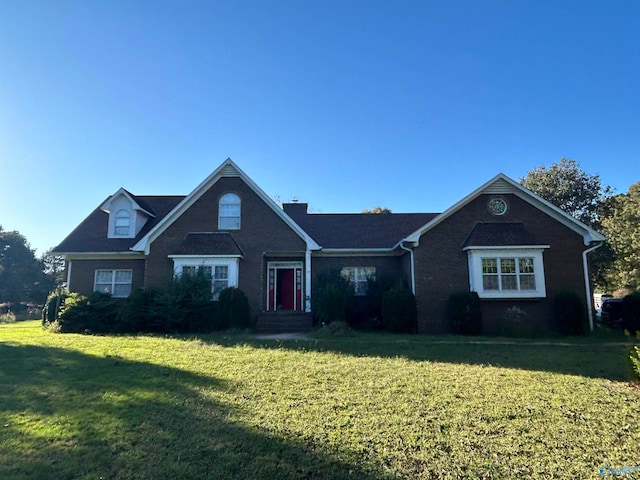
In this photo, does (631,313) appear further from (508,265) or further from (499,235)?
(499,235)

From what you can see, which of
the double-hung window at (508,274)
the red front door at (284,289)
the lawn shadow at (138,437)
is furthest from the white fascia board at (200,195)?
the lawn shadow at (138,437)

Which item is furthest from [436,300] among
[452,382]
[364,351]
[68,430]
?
[68,430]

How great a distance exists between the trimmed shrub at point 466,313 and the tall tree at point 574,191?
25.1 m

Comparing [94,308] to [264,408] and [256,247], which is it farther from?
[264,408]

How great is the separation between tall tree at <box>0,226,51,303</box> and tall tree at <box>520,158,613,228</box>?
5268 cm

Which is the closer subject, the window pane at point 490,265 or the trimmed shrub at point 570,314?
→ the trimmed shrub at point 570,314

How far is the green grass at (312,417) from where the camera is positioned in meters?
4.33

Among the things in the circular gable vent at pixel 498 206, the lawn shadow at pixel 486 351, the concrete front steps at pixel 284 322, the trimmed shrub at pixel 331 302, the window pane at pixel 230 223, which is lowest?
the lawn shadow at pixel 486 351

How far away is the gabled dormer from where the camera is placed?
2111 centimetres

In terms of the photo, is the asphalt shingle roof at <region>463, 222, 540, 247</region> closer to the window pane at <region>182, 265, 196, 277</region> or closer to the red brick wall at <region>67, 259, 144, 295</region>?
the window pane at <region>182, 265, 196, 277</region>

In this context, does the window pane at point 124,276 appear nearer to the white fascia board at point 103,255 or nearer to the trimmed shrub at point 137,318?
the white fascia board at point 103,255

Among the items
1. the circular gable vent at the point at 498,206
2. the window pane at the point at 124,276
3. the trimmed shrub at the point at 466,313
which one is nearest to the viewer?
the trimmed shrub at the point at 466,313

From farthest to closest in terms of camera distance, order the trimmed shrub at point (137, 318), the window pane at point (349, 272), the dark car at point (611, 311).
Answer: the dark car at point (611, 311) → the window pane at point (349, 272) → the trimmed shrub at point (137, 318)

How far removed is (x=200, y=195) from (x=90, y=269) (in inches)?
276
